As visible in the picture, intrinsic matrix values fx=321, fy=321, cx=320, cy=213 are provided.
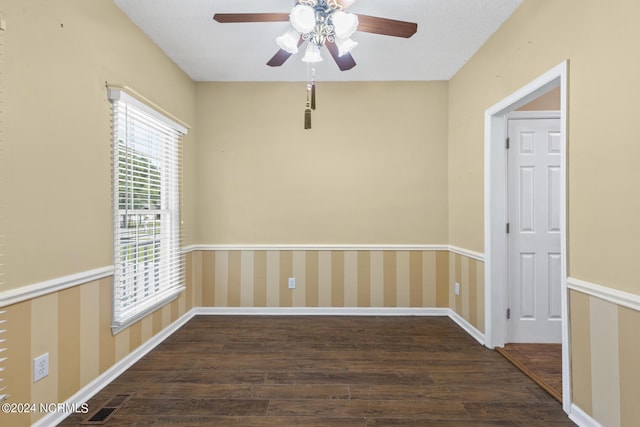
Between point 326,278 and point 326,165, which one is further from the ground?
point 326,165

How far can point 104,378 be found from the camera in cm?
221

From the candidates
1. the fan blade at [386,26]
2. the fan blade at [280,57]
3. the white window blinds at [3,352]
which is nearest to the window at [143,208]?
the white window blinds at [3,352]

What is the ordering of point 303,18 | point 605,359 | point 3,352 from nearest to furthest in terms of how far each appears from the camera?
point 3,352 < point 605,359 < point 303,18

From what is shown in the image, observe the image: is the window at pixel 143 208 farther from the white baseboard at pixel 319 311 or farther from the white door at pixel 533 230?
the white door at pixel 533 230

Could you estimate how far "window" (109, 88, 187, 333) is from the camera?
2332 mm

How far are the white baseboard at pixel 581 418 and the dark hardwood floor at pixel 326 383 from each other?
0.06 metres

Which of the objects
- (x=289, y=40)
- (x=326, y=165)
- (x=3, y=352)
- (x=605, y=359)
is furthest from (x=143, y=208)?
(x=605, y=359)

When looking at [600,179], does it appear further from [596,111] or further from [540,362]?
[540,362]

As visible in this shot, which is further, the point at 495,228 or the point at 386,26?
the point at 495,228

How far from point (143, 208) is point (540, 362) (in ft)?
11.4

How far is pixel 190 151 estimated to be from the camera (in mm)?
3611

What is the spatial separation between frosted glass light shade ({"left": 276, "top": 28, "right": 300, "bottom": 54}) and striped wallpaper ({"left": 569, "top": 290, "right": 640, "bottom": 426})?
2241 millimetres

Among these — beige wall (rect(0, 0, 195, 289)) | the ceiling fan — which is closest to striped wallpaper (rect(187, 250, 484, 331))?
beige wall (rect(0, 0, 195, 289))

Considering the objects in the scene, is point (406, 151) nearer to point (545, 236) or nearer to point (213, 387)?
point (545, 236)
